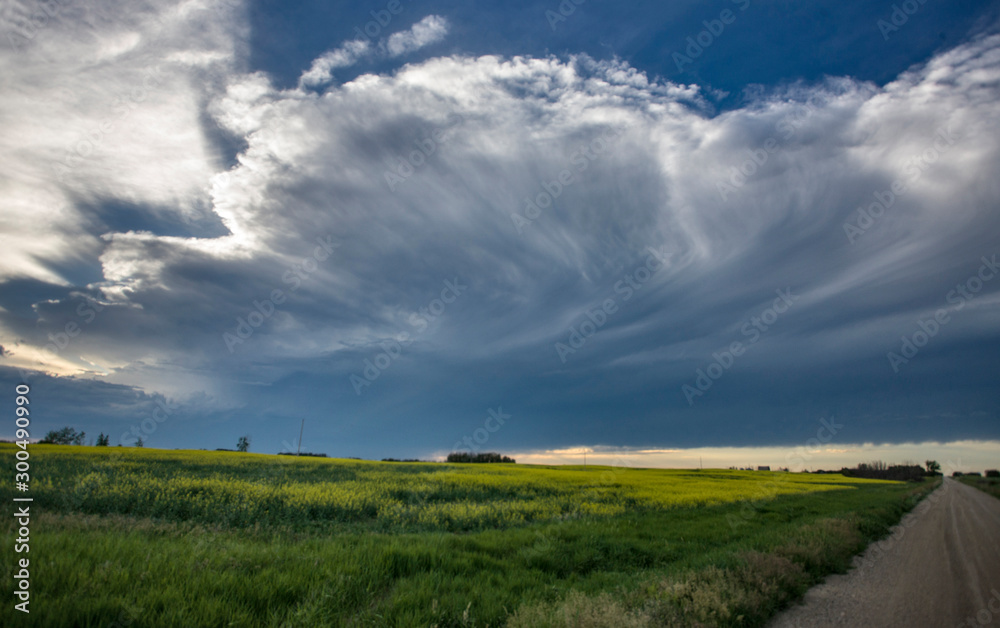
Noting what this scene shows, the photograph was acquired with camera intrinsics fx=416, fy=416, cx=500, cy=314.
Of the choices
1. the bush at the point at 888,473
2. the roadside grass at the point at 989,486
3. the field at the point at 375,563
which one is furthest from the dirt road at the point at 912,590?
the bush at the point at 888,473

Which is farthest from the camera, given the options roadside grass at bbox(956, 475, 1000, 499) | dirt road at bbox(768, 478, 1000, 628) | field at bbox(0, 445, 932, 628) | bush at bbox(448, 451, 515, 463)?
bush at bbox(448, 451, 515, 463)

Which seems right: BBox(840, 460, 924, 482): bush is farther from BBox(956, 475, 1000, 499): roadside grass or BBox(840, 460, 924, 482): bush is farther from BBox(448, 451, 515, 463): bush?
BBox(448, 451, 515, 463): bush

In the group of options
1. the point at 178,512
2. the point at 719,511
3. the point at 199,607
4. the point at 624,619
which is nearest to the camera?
the point at 199,607

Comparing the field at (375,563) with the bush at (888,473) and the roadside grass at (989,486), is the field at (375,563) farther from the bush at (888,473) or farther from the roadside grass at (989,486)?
the bush at (888,473)

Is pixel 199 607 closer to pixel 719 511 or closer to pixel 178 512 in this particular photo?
pixel 178 512

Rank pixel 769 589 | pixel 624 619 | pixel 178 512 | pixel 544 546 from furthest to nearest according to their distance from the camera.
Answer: pixel 178 512
pixel 544 546
pixel 769 589
pixel 624 619

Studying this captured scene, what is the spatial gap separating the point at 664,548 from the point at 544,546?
388 centimetres

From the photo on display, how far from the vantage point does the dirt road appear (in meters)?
6.99

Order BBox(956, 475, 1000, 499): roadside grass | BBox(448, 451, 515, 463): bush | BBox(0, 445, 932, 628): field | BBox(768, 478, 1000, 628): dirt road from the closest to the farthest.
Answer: BBox(0, 445, 932, 628): field, BBox(768, 478, 1000, 628): dirt road, BBox(956, 475, 1000, 499): roadside grass, BBox(448, 451, 515, 463): bush

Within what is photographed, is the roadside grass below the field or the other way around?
below

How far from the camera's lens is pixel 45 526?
7816 millimetres

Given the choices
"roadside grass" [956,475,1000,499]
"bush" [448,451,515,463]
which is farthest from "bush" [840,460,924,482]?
"bush" [448,451,515,463]

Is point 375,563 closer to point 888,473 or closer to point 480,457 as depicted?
point 480,457

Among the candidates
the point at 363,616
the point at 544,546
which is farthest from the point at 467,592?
the point at 544,546
